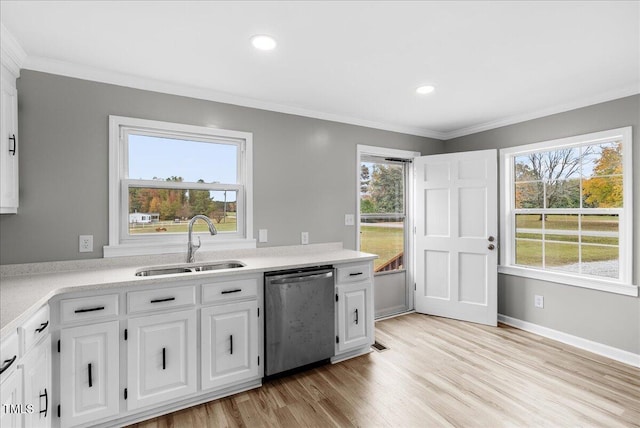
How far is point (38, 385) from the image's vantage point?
4.95 ft

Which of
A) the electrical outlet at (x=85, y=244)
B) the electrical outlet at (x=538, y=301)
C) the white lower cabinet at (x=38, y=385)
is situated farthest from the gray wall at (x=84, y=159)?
the electrical outlet at (x=538, y=301)

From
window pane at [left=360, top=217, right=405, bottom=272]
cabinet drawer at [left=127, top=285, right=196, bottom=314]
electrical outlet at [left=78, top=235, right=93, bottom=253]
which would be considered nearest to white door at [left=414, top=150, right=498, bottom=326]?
window pane at [left=360, top=217, right=405, bottom=272]

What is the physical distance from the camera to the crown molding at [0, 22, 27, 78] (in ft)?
5.82

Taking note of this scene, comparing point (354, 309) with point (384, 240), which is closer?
point (354, 309)

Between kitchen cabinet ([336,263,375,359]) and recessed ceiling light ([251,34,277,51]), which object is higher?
recessed ceiling light ([251,34,277,51])

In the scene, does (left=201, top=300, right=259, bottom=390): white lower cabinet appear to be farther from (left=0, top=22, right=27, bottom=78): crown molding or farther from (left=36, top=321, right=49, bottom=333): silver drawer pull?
(left=0, top=22, right=27, bottom=78): crown molding

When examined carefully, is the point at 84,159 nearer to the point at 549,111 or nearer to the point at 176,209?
the point at 176,209

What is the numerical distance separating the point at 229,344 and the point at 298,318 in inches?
21.2

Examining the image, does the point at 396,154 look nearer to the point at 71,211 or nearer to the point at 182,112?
the point at 182,112

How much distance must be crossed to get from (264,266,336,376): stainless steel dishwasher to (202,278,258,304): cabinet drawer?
104mm

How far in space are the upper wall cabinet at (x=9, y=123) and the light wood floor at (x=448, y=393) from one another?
65.8 inches

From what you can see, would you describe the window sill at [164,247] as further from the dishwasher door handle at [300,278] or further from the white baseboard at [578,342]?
the white baseboard at [578,342]

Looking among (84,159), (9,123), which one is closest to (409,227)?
(84,159)

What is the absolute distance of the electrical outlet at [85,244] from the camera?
7.34 ft
